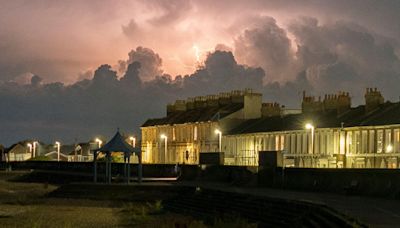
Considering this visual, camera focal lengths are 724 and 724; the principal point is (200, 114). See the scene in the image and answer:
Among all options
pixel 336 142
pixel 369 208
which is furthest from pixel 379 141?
pixel 369 208

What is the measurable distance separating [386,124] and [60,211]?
1021 inches

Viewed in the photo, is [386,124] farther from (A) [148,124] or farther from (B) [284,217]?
(A) [148,124]

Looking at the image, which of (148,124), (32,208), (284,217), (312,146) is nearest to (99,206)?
(32,208)

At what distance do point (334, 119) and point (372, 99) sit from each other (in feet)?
12.6

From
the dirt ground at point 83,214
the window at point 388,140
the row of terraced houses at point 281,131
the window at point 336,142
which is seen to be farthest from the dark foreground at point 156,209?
the window at point 336,142

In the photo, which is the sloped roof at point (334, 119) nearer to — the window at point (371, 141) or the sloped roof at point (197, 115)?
the window at point (371, 141)

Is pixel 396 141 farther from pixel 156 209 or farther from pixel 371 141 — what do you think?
pixel 156 209

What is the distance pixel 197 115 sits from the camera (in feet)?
287

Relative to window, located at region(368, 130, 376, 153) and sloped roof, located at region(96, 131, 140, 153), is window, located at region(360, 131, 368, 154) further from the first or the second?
sloped roof, located at region(96, 131, 140, 153)

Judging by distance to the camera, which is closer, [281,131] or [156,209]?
[156,209]

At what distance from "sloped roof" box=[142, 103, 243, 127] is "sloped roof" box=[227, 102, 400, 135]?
8377 mm

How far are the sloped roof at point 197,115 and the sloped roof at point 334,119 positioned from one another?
8377 millimetres

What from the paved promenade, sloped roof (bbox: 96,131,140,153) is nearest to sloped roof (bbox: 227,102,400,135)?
sloped roof (bbox: 96,131,140,153)

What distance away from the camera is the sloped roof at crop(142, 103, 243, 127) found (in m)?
81.4
